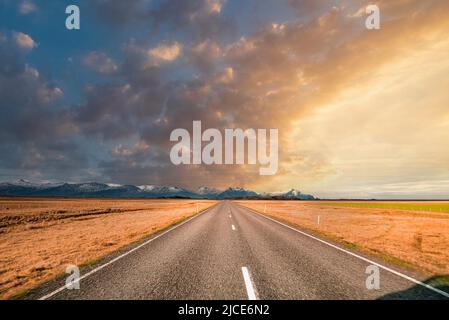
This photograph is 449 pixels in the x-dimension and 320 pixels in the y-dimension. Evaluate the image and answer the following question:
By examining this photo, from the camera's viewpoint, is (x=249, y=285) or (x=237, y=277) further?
(x=237, y=277)

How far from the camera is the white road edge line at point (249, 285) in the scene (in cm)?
582

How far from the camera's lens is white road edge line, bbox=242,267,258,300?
5.82 m

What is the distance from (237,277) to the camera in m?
7.25

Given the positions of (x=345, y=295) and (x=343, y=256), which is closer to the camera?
(x=345, y=295)

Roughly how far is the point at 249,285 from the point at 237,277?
74cm

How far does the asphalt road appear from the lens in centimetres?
605

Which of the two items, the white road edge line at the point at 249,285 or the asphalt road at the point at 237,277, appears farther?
the asphalt road at the point at 237,277

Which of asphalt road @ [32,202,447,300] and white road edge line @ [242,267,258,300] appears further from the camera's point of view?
asphalt road @ [32,202,447,300]

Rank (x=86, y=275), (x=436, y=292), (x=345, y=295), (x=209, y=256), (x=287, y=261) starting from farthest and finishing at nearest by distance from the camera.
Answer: (x=209, y=256), (x=287, y=261), (x=86, y=275), (x=436, y=292), (x=345, y=295)
